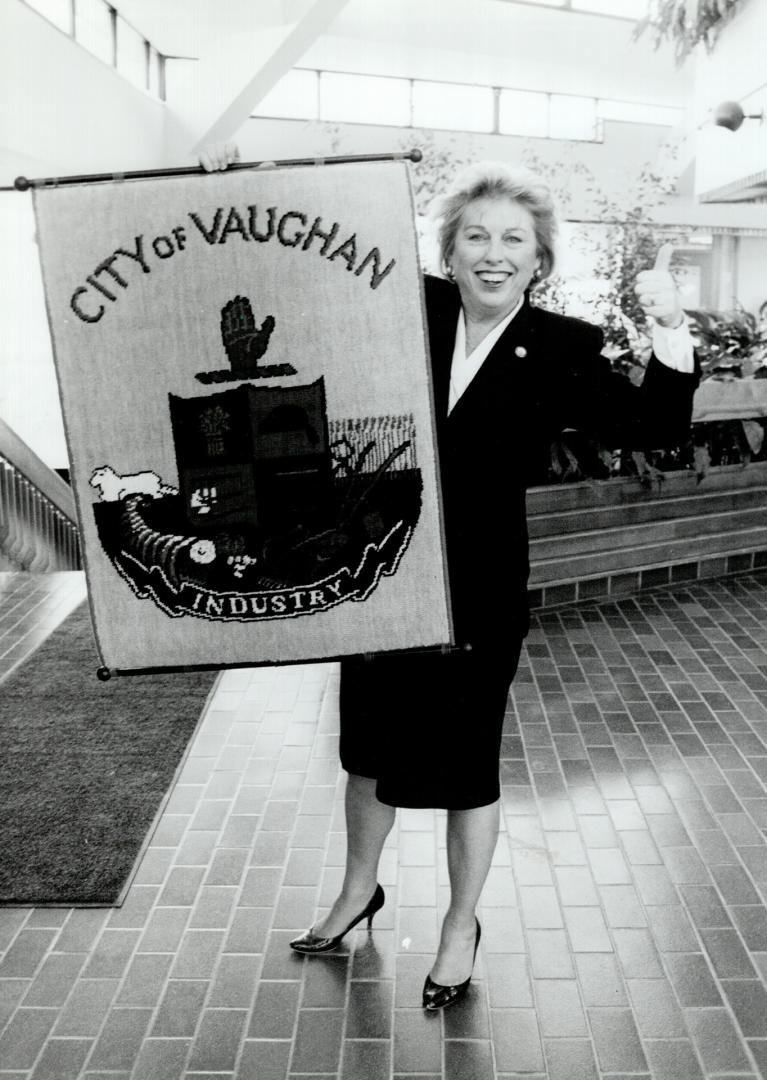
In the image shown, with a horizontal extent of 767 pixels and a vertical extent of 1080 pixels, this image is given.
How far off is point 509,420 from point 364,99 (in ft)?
53.6

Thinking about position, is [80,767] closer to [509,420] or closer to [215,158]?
[509,420]

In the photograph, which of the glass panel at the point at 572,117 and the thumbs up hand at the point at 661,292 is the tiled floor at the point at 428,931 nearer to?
the thumbs up hand at the point at 661,292

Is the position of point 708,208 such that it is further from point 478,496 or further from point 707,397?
point 478,496

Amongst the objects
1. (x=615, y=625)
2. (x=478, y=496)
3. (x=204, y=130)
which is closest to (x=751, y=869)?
(x=478, y=496)

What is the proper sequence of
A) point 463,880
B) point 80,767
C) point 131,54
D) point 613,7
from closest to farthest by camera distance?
point 463,880
point 80,767
point 131,54
point 613,7

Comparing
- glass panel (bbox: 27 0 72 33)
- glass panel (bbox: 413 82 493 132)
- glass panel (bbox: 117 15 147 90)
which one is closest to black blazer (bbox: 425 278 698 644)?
glass panel (bbox: 27 0 72 33)

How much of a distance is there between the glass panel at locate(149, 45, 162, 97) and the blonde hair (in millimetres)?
15071

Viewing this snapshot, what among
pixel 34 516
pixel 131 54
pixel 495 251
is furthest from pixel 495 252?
pixel 131 54

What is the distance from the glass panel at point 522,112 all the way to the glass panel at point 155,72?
5273 mm

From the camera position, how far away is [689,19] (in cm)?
1078

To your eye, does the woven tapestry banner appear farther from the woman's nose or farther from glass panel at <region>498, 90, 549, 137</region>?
glass panel at <region>498, 90, 549, 137</region>

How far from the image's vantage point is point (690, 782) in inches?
137

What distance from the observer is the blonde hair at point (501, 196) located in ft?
7.08

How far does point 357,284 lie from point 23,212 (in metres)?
10.9
